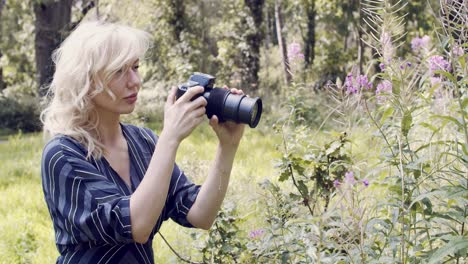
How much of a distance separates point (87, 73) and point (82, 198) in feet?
1.23

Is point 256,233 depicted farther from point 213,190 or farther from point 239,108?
point 239,108

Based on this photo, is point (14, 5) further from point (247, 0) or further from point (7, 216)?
point (7, 216)

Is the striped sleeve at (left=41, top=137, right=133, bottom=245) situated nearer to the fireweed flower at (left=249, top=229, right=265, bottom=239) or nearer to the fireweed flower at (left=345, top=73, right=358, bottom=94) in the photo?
the fireweed flower at (left=249, top=229, right=265, bottom=239)

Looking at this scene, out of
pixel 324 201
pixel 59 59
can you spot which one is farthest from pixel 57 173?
pixel 324 201

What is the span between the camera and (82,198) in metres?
1.88

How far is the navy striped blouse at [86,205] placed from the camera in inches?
72.2

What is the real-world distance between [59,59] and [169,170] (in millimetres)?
604

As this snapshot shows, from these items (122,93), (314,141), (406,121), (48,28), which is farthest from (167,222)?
(48,28)

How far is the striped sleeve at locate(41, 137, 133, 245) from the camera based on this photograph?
5.98 feet

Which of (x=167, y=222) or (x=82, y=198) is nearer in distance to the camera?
(x=82, y=198)

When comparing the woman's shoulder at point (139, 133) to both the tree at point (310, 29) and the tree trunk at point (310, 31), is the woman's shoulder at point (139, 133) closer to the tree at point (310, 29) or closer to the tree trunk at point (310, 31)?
the tree at point (310, 29)

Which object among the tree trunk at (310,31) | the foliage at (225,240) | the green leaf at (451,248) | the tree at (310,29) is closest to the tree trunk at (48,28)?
the tree at (310,29)

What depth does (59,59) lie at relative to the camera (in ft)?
6.95

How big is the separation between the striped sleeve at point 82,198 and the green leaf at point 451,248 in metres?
0.81
